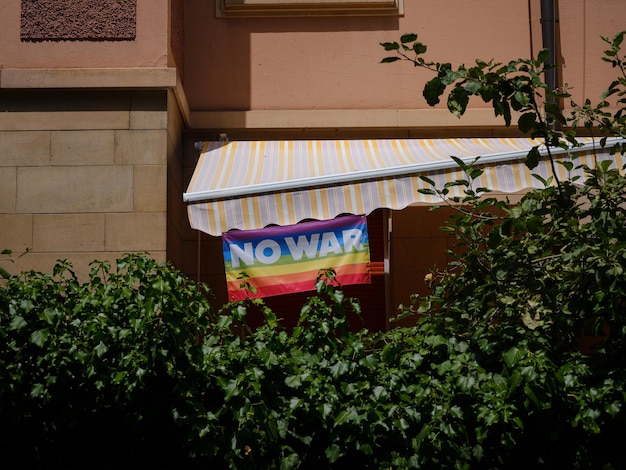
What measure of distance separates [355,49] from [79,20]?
2.96m

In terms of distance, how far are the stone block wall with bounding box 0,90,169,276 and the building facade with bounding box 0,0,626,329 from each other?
18 millimetres

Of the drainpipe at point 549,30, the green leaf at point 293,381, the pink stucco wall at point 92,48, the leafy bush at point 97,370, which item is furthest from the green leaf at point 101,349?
the drainpipe at point 549,30

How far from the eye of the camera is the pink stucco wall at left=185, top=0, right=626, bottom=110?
951 cm

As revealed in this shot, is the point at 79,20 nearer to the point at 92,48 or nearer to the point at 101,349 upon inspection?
the point at 92,48

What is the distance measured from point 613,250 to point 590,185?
67cm

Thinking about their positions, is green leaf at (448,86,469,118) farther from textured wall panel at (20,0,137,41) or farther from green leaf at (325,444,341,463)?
textured wall panel at (20,0,137,41)

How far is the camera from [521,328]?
483 cm

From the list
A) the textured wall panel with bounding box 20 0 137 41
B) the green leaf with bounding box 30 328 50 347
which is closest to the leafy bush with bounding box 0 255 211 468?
the green leaf with bounding box 30 328 50 347

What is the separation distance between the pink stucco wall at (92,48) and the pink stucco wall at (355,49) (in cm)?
142

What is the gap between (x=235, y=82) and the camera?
31.2 ft

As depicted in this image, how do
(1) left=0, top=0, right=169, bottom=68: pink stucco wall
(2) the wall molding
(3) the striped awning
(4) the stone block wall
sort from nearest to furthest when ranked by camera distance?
(3) the striped awning → (4) the stone block wall → (1) left=0, top=0, right=169, bottom=68: pink stucco wall → (2) the wall molding

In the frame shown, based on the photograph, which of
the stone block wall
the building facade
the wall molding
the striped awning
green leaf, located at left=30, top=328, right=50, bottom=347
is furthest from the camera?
the wall molding

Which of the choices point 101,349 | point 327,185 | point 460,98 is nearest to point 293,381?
point 101,349

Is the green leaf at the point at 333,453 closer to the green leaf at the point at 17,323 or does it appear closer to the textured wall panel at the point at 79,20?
the green leaf at the point at 17,323
